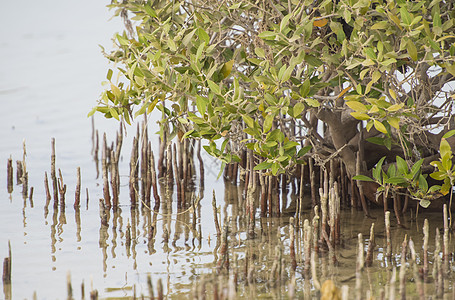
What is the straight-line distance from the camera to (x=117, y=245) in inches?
193

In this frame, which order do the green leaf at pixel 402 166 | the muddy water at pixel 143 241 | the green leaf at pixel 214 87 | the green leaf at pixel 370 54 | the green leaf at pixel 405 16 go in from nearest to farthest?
the green leaf at pixel 405 16
the green leaf at pixel 370 54
the green leaf at pixel 214 87
the muddy water at pixel 143 241
the green leaf at pixel 402 166

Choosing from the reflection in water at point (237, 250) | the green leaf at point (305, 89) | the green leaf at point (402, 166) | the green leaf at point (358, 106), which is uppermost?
the green leaf at point (305, 89)

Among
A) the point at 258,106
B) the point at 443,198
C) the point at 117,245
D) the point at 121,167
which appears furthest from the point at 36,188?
the point at 443,198

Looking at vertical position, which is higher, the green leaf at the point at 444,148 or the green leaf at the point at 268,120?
the green leaf at the point at 268,120

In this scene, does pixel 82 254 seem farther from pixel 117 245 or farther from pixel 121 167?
pixel 121 167

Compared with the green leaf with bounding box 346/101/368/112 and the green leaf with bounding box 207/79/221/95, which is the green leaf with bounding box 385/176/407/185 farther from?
the green leaf with bounding box 207/79/221/95

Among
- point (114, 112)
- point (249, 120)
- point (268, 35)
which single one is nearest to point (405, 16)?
point (268, 35)

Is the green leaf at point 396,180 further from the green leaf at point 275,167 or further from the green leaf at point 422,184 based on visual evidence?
the green leaf at point 275,167

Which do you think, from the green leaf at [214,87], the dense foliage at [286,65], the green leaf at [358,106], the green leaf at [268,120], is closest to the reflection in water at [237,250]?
the dense foliage at [286,65]

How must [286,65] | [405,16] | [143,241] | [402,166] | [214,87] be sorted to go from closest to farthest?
[405,16] → [214,87] → [286,65] → [402,166] → [143,241]

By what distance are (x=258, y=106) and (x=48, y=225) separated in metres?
2.24

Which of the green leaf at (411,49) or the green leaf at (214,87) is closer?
the green leaf at (411,49)

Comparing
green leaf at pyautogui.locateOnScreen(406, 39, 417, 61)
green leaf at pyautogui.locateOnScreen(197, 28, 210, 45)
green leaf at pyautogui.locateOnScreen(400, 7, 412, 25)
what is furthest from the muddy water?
green leaf at pyautogui.locateOnScreen(400, 7, 412, 25)

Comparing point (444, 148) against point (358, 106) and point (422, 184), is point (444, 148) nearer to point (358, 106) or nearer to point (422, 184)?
point (422, 184)
